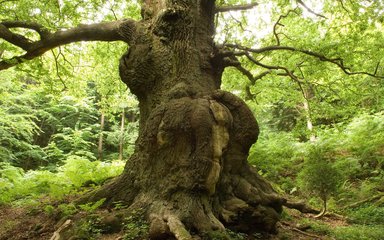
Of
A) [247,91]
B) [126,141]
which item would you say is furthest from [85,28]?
[126,141]

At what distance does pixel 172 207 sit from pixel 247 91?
5.96 m

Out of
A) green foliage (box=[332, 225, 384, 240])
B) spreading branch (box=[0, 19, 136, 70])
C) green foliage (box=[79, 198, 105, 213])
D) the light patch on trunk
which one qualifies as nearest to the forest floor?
green foliage (box=[79, 198, 105, 213])

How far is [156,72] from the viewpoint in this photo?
19.1 feet

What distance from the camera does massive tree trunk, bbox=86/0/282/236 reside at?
450 centimetres

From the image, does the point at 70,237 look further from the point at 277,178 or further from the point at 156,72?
the point at 277,178

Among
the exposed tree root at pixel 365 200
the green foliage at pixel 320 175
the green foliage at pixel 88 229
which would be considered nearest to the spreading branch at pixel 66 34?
the green foliage at pixel 88 229

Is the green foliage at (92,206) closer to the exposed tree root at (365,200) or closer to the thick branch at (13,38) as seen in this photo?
the thick branch at (13,38)

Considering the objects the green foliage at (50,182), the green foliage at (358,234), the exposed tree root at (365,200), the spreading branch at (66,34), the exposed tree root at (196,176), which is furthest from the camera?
the exposed tree root at (365,200)

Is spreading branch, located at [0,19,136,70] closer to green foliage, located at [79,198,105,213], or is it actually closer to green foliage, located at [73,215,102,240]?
green foliage, located at [79,198,105,213]

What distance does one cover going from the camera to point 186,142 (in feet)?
15.7

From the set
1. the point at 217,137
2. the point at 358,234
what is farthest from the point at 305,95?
the point at 217,137

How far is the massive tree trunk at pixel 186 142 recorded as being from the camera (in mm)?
4504

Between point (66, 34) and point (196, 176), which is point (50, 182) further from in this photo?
point (196, 176)

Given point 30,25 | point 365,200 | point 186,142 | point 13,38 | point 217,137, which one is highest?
point 30,25
